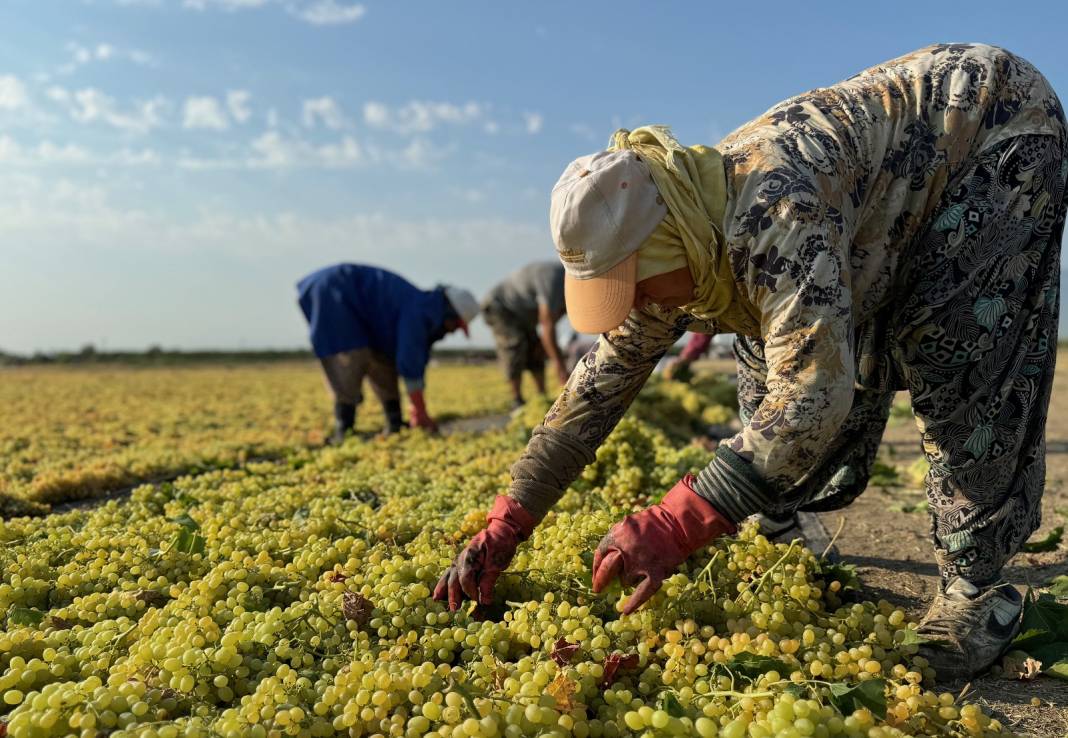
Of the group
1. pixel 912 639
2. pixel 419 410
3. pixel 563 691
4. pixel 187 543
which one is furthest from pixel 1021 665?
pixel 419 410

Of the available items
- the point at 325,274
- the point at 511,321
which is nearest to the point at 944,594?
the point at 325,274

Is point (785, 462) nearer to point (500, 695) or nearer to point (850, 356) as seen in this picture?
Result: point (850, 356)

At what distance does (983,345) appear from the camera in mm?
2309

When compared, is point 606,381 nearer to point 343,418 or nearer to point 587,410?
point 587,410

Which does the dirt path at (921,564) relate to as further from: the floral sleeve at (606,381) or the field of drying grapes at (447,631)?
the floral sleeve at (606,381)

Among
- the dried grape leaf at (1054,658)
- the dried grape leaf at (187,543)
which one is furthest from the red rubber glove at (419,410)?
the dried grape leaf at (1054,658)

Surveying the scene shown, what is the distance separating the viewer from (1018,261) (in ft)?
7.57

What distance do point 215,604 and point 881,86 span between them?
253cm

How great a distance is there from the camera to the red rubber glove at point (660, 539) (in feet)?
6.66

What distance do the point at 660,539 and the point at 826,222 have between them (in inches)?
35.7

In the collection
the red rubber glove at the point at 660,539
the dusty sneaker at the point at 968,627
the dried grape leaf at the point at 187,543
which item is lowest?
the dusty sneaker at the point at 968,627

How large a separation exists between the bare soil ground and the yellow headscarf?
140 cm

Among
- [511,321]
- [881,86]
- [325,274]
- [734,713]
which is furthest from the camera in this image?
[511,321]

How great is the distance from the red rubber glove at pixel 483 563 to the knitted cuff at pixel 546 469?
0.26ft
